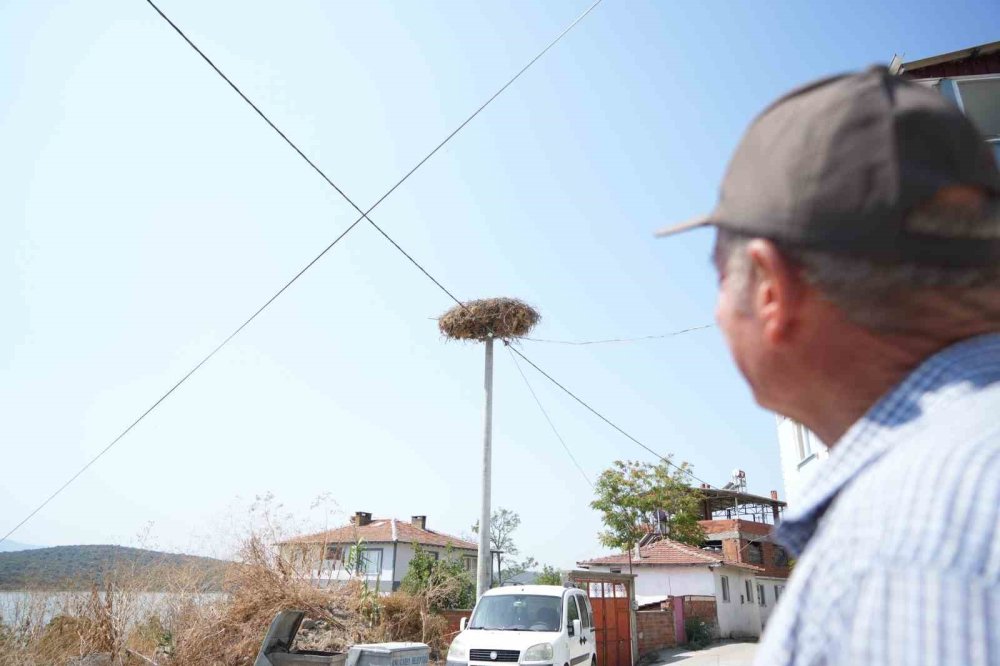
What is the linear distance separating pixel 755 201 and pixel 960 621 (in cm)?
49

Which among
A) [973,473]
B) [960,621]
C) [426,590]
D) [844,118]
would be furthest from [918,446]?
[426,590]

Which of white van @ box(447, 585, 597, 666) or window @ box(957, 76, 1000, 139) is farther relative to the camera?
window @ box(957, 76, 1000, 139)

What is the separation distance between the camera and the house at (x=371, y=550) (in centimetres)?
1251

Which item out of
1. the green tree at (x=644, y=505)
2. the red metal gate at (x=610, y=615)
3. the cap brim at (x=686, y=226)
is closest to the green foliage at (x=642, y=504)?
the green tree at (x=644, y=505)

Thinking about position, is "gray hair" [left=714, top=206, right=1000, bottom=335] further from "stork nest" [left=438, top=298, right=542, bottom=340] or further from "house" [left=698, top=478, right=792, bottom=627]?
"house" [left=698, top=478, right=792, bottom=627]

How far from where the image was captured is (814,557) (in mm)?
574

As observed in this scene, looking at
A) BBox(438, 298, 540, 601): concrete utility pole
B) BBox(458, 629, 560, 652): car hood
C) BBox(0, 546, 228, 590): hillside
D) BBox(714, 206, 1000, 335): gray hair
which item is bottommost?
BBox(458, 629, 560, 652): car hood

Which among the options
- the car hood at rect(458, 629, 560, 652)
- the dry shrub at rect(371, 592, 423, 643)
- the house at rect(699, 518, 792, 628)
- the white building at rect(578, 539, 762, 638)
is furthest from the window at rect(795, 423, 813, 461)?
the house at rect(699, 518, 792, 628)

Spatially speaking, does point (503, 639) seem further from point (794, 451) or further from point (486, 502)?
point (794, 451)

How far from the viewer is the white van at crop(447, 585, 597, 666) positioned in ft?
29.9

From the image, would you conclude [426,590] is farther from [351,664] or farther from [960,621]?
[960,621]

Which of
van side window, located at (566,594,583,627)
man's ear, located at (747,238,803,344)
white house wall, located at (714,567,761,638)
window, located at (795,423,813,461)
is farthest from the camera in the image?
white house wall, located at (714,567,761,638)

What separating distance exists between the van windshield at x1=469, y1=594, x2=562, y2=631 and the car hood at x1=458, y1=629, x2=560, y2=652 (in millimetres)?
181

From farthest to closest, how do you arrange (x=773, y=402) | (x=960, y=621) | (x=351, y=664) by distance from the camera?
1. (x=351, y=664)
2. (x=773, y=402)
3. (x=960, y=621)
